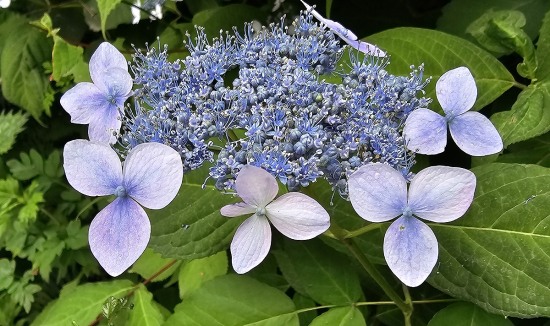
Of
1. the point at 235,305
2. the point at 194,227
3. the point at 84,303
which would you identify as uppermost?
the point at 194,227

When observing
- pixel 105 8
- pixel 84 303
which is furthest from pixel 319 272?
pixel 105 8

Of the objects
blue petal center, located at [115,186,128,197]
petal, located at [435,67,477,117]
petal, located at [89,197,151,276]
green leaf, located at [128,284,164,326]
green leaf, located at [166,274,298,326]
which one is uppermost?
petal, located at [435,67,477,117]

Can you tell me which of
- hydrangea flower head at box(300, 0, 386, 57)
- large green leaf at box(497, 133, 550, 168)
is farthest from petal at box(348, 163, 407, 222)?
large green leaf at box(497, 133, 550, 168)

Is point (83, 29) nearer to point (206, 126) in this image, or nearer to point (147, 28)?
point (147, 28)

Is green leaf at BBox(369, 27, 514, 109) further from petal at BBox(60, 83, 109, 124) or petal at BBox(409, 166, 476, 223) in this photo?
petal at BBox(60, 83, 109, 124)

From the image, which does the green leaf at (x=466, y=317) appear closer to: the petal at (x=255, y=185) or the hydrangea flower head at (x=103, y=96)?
the petal at (x=255, y=185)

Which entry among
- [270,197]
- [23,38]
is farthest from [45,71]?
[270,197]

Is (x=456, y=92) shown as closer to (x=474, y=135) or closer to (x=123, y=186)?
(x=474, y=135)
